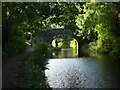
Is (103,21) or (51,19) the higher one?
(103,21)

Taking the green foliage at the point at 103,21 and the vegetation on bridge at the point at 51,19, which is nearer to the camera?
the vegetation on bridge at the point at 51,19

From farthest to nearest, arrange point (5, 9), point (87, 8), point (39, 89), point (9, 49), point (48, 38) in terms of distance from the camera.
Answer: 1. point (48, 38)
2. point (87, 8)
3. point (9, 49)
4. point (5, 9)
5. point (39, 89)

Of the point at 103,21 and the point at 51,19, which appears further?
the point at 103,21

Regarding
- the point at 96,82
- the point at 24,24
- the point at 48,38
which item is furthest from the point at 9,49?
the point at 48,38

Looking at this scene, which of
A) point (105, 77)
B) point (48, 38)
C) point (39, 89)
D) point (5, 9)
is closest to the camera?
point (39, 89)

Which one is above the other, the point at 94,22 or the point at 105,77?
the point at 94,22

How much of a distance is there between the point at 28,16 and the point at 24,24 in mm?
A: 1389

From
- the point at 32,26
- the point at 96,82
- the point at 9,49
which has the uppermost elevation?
the point at 32,26

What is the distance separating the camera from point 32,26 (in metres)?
14.5

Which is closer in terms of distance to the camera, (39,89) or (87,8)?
(39,89)

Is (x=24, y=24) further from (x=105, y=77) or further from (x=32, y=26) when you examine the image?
(x=105, y=77)

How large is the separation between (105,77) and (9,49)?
16.1ft

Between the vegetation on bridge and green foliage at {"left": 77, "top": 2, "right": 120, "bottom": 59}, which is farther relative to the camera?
green foliage at {"left": 77, "top": 2, "right": 120, "bottom": 59}

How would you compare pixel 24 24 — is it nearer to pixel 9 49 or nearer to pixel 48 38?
pixel 9 49
